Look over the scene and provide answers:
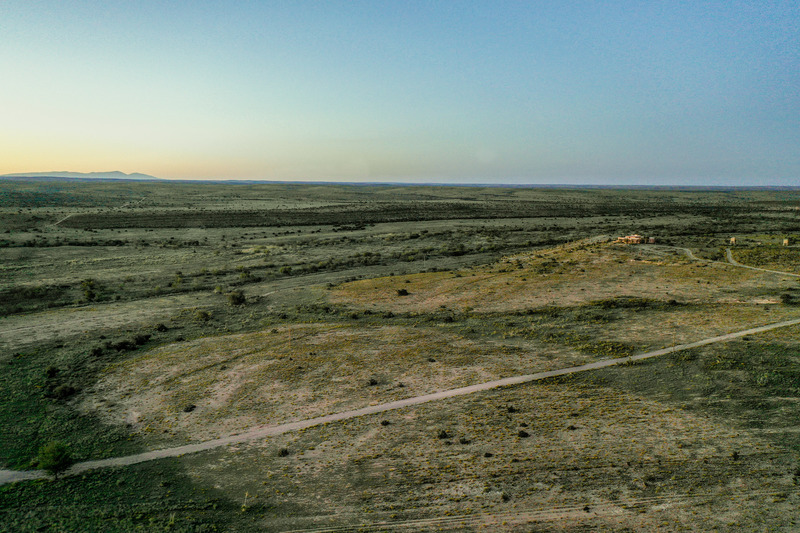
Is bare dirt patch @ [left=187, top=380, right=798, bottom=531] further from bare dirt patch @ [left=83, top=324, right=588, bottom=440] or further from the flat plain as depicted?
bare dirt patch @ [left=83, top=324, right=588, bottom=440]

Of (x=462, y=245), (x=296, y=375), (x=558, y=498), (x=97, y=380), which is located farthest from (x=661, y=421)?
(x=462, y=245)

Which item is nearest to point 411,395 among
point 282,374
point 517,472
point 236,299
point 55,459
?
point 517,472

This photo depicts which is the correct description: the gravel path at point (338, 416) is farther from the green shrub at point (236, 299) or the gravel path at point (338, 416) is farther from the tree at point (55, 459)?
the green shrub at point (236, 299)

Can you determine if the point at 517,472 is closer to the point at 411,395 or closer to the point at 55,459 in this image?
the point at 411,395

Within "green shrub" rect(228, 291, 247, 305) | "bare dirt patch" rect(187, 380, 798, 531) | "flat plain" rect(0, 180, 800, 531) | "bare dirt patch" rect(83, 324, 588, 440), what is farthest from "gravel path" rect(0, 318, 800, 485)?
"green shrub" rect(228, 291, 247, 305)

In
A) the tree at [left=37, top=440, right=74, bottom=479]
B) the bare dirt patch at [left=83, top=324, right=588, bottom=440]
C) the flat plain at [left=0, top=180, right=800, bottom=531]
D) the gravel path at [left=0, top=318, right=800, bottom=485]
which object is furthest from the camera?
the bare dirt patch at [left=83, top=324, right=588, bottom=440]

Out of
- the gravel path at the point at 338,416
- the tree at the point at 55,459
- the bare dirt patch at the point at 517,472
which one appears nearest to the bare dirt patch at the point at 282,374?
the gravel path at the point at 338,416

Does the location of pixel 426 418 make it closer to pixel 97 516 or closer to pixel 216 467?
pixel 216 467
